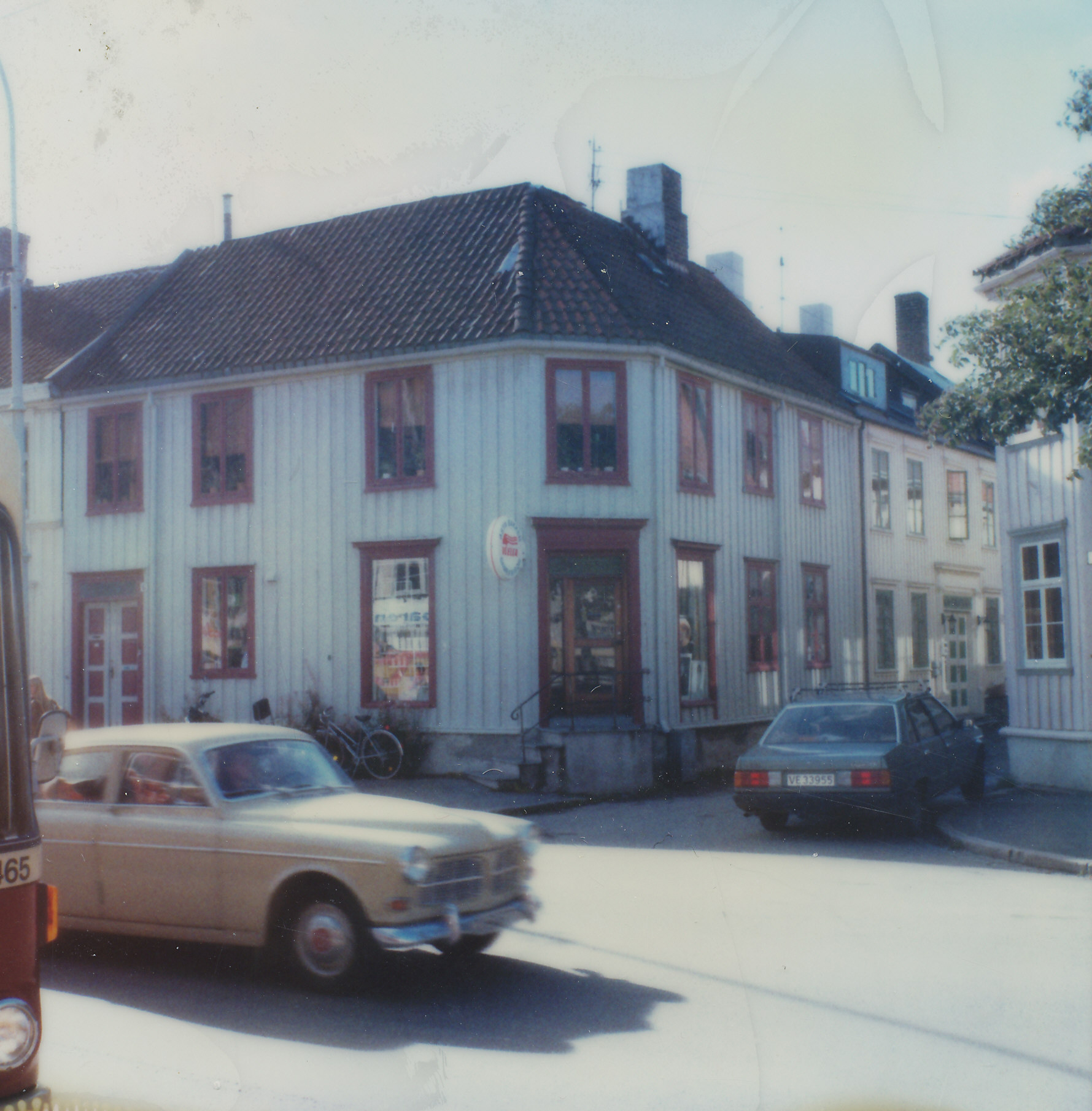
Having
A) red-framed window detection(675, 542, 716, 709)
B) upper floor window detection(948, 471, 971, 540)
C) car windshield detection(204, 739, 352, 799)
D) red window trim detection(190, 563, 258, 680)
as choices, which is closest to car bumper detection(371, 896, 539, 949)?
car windshield detection(204, 739, 352, 799)

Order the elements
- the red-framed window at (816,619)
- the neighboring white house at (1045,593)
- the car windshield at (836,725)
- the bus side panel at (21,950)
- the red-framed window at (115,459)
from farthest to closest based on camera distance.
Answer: the red-framed window at (816,619) → the red-framed window at (115,459) → the neighboring white house at (1045,593) → the car windshield at (836,725) → the bus side panel at (21,950)

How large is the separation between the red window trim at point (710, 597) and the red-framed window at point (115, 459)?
9.42m

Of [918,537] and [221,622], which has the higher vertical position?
[918,537]

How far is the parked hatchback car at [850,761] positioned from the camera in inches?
523

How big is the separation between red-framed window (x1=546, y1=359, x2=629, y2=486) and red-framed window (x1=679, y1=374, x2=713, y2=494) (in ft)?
4.78

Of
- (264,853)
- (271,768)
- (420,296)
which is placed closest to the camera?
(264,853)

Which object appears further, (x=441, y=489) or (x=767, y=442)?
(x=767, y=442)

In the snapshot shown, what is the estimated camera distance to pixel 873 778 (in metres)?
13.2

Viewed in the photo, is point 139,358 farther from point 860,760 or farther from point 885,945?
point 885,945

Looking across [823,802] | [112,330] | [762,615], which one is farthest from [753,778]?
[112,330]

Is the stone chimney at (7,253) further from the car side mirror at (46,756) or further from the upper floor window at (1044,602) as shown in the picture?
the car side mirror at (46,756)

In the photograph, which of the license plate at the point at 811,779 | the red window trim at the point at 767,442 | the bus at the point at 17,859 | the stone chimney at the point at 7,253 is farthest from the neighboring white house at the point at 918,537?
the bus at the point at 17,859

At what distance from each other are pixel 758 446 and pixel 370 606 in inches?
310

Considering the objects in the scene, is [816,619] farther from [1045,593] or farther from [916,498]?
[1045,593]
